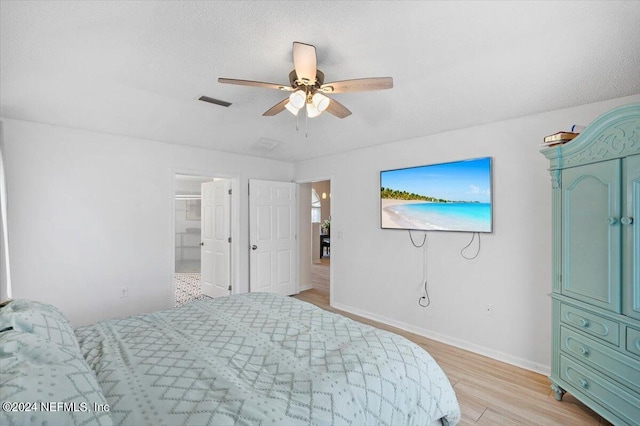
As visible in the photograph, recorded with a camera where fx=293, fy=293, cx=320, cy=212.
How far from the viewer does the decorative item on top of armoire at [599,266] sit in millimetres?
1806

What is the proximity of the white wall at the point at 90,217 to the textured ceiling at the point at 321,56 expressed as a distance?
0.31 metres

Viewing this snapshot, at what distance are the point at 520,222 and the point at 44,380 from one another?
344 cm

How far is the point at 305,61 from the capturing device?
71.2 inches

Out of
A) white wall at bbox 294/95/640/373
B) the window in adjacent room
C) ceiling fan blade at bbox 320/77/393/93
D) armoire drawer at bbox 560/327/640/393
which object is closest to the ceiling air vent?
ceiling fan blade at bbox 320/77/393/93

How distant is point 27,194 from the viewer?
2.97 m

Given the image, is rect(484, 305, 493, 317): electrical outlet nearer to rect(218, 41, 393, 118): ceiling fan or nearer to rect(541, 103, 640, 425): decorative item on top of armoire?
rect(541, 103, 640, 425): decorative item on top of armoire

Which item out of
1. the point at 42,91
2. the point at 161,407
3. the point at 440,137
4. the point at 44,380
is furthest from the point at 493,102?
the point at 42,91

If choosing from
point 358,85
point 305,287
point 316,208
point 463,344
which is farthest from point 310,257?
point 316,208

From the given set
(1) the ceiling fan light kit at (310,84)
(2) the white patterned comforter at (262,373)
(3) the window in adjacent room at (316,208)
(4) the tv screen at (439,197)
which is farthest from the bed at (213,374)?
(3) the window in adjacent room at (316,208)

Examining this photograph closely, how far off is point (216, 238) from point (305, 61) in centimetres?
377

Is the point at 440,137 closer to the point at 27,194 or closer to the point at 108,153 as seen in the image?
the point at 108,153

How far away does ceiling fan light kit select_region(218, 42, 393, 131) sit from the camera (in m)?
1.80

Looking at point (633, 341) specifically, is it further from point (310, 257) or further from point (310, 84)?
Answer: point (310, 257)

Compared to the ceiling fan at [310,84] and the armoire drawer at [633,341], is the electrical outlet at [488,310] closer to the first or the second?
the armoire drawer at [633,341]
